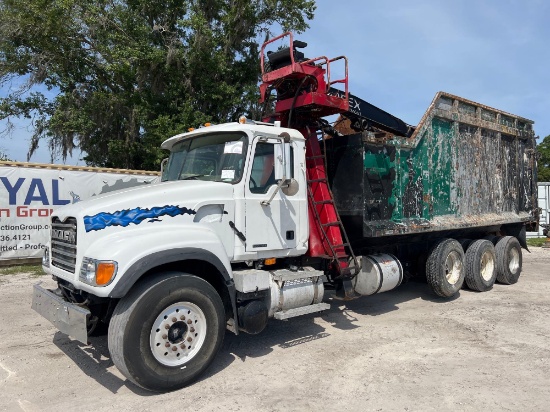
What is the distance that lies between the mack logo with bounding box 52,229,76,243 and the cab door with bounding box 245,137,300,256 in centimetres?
182

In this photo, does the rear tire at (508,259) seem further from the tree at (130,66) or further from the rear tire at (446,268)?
the tree at (130,66)

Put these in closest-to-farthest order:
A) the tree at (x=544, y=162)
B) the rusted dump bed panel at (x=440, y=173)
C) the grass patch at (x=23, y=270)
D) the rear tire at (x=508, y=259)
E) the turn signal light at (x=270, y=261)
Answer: the turn signal light at (x=270, y=261)
the rusted dump bed panel at (x=440, y=173)
the rear tire at (x=508, y=259)
the grass patch at (x=23, y=270)
the tree at (x=544, y=162)

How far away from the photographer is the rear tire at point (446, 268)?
7.49 meters

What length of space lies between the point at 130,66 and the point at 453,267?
13527 millimetres

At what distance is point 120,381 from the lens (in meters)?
4.41

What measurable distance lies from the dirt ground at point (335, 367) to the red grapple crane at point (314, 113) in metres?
1.16

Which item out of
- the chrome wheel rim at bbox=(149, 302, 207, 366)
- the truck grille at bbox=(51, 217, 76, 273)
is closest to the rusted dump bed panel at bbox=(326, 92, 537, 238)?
the chrome wheel rim at bbox=(149, 302, 207, 366)

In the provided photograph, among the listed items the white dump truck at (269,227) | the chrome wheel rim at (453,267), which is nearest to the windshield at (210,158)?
the white dump truck at (269,227)

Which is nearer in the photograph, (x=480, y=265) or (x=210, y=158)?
(x=210, y=158)

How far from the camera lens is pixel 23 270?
1105 centimetres

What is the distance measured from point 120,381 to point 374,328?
11.5 feet

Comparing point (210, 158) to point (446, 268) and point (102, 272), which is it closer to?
point (102, 272)

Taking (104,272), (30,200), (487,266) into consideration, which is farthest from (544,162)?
(104,272)

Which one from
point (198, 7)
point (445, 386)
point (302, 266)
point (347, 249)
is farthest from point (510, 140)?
point (198, 7)
